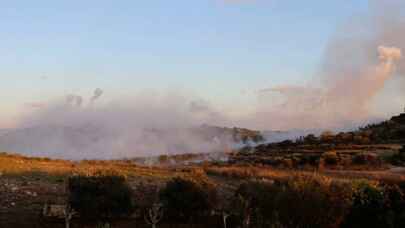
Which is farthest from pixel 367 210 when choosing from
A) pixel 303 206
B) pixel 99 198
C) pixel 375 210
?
pixel 99 198

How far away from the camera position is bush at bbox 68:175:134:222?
20.6 metres

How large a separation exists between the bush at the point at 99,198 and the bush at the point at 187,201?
170cm

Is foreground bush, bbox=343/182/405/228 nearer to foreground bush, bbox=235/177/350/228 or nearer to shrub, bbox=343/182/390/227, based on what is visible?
shrub, bbox=343/182/390/227

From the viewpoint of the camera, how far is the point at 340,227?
19.7 m

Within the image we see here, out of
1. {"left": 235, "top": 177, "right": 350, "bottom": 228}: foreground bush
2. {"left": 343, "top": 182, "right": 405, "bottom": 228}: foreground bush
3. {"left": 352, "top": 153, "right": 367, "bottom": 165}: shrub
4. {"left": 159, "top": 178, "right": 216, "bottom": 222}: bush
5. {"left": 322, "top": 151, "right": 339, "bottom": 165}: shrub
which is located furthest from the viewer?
{"left": 322, "top": 151, "right": 339, "bottom": 165}: shrub

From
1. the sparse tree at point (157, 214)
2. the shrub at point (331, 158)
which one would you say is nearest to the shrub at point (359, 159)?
the shrub at point (331, 158)

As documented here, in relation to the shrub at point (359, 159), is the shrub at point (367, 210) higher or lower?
lower

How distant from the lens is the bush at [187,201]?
2147cm

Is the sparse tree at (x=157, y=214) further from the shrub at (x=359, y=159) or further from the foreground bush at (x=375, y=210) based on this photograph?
the shrub at (x=359, y=159)

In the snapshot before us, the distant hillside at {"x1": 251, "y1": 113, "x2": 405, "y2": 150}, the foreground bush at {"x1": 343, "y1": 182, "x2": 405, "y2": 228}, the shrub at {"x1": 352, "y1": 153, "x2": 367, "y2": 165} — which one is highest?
the distant hillside at {"x1": 251, "y1": 113, "x2": 405, "y2": 150}

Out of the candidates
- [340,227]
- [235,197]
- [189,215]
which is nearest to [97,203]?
[189,215]

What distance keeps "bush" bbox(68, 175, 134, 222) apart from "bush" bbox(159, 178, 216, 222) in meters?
1.70

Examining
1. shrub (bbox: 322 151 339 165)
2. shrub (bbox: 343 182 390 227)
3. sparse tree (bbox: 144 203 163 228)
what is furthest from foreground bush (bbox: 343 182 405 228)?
shrub (bbox: 322 151 339 165)

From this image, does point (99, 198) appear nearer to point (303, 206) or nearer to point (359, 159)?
point (303, 206)
